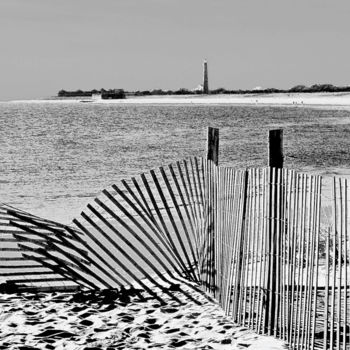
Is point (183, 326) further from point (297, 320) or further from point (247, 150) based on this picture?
point (247, 150)

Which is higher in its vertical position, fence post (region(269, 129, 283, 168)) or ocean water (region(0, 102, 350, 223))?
fence post (region(269, 129, 283, 168))

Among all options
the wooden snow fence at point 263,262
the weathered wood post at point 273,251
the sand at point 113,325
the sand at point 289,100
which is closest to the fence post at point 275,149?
the wooden snow fence at point 263,262

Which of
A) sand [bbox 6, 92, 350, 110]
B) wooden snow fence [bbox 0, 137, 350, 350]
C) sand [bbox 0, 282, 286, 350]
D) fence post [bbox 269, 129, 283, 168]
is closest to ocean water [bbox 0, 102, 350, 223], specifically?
wooden snow fence [bbox 0, 137, 350, 350]

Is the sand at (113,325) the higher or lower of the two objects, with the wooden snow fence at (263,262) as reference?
lower

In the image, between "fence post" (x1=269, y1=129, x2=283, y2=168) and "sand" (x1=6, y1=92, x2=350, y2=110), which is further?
"sand" (x1=6, y1=92, x2=350, y2=110)

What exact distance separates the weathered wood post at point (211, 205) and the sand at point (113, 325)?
0.28 metres

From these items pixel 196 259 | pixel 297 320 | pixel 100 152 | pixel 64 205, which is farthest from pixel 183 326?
pixel 100 152

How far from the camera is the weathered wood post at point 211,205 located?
26.6ft

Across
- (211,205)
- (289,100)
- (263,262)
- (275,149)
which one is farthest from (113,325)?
(289,100)

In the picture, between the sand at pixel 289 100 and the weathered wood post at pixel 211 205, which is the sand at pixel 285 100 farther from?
the weathered wood post at pixel 211 205

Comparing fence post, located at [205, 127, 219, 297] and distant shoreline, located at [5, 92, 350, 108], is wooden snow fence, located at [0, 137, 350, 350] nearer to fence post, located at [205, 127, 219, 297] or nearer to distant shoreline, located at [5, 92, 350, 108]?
fence post, located at [205, 127, 219, 297]

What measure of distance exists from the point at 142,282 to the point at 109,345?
86.1 inches

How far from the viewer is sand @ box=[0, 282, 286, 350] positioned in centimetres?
666

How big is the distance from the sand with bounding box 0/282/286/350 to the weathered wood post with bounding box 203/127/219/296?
0.28 meters
